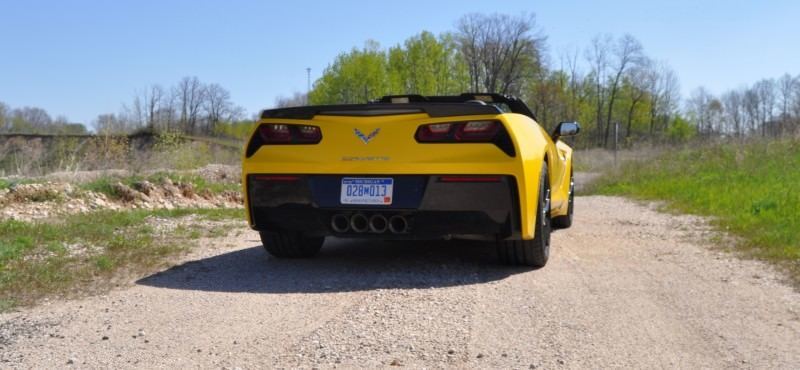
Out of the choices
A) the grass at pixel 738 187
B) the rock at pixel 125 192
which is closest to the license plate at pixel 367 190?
the grass at pixel 738 187

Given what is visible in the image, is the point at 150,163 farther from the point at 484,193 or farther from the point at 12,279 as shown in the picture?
the point at 484,193

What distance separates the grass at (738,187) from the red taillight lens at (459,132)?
235 centimetres

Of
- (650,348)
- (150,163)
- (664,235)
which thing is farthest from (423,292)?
(150,163)

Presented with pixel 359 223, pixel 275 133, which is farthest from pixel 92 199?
pixel 359 223

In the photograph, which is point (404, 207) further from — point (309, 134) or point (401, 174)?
point (309, 134)

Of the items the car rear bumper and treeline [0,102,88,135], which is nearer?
the car rear bumper

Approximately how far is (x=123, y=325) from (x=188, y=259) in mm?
2153

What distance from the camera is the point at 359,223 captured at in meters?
5.15

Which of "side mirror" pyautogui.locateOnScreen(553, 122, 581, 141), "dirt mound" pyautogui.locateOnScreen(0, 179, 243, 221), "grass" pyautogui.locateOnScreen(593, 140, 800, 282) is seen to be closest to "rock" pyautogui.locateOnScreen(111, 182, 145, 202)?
"dirt mound" pyautogui.locateOnScreen(0, 179, 243, 221)

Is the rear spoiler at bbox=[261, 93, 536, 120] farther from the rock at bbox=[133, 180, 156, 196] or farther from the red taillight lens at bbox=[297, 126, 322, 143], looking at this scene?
the rock at bbox=[133, 180, 156, 196]

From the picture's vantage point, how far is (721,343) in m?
3.55

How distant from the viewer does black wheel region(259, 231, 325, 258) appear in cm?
579

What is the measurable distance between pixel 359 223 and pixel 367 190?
259 mm

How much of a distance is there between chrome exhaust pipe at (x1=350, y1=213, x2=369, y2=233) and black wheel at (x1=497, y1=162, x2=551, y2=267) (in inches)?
38.7
